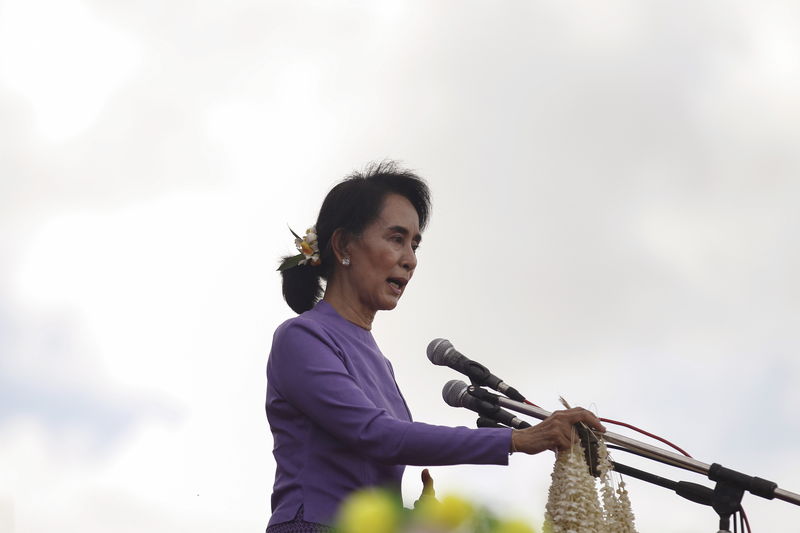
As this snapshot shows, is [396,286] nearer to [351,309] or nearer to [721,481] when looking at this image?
[351,309]

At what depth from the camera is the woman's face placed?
338 centimetres

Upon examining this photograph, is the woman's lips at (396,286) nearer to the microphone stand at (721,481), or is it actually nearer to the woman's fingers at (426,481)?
the woman's fingers at (426,481)

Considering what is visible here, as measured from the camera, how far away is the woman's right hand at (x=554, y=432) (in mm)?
2574

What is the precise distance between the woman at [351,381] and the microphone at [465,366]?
0.68 feet

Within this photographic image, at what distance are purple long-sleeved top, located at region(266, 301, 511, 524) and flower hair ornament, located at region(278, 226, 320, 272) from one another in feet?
1.34

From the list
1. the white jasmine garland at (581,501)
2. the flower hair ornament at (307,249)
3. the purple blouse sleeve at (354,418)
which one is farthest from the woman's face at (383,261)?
the white jasmine garland at (581,501)

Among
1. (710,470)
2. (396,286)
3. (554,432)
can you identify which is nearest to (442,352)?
(396,286)

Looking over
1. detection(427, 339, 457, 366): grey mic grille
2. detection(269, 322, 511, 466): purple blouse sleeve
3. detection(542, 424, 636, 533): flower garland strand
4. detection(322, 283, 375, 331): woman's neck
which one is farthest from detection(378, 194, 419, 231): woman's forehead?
detection(542, 424, 636, 533): flower garland strand

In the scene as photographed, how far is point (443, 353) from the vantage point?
129 inches

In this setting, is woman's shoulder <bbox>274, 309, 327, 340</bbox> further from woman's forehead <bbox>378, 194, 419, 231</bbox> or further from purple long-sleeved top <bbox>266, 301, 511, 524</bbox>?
woman's forehead <bbox>378, 194, 419, 231</bbox>

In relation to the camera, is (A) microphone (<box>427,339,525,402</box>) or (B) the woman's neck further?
(B) the woman's neck

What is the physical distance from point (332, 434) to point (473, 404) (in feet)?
1.64

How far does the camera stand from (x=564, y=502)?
2.39 metres

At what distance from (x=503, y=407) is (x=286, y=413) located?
0.68m
